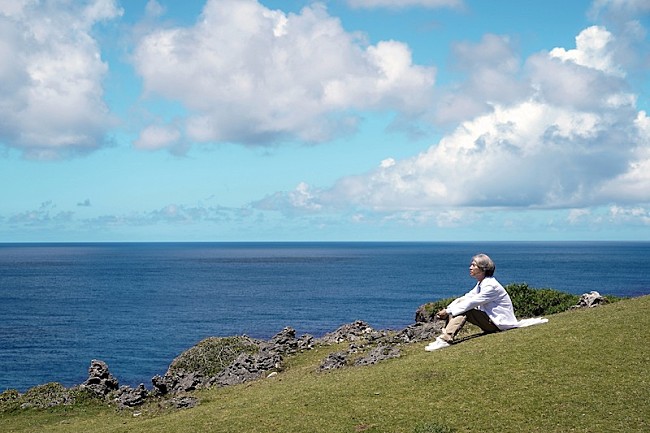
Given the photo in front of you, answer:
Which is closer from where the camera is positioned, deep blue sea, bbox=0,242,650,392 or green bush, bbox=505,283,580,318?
green bush, bbox=505,283,580,318

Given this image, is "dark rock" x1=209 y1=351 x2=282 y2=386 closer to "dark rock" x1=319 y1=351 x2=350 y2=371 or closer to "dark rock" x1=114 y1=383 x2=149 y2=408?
"dark rock" x1=114 y1=383 x2=149 y2=408

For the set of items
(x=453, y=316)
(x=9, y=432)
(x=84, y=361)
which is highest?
(x=453, y=316)

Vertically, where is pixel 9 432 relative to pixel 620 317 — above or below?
below

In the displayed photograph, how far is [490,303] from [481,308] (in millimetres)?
386

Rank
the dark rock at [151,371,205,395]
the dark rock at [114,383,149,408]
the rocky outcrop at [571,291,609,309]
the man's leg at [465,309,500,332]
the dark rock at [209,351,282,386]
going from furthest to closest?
the rocky outcrop at [571,291,609,309]
the dark rock at [209,351,282,386]
the dark rock at [151,371,205,395]
the dark rock at [114,383,149,408]
the man's leg at [465,309,500,332]

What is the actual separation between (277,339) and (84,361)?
33.9 m

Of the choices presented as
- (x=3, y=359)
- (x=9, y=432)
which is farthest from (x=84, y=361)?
(x=9, y=432)

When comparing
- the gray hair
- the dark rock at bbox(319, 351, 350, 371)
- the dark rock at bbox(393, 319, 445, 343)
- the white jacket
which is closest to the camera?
the white jacket

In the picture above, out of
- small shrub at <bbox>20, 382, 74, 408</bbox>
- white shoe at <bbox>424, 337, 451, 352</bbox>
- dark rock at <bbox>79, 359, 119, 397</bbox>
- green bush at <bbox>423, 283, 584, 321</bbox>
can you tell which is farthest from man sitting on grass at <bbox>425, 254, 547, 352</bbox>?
small shrub at <bbox>20, 382, 74, 408</bbox>

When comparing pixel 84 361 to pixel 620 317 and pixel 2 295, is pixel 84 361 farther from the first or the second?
pixel 2 295

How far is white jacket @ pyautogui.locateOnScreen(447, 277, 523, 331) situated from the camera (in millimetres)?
22094

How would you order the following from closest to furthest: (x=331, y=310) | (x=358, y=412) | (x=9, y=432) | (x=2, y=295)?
(x=358, y=412) < (x=9, y=432) < (x=331, y=310) < (x=2, y=295)

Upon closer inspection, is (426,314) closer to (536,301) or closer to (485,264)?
(536,301)

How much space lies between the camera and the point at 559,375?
17016mm
